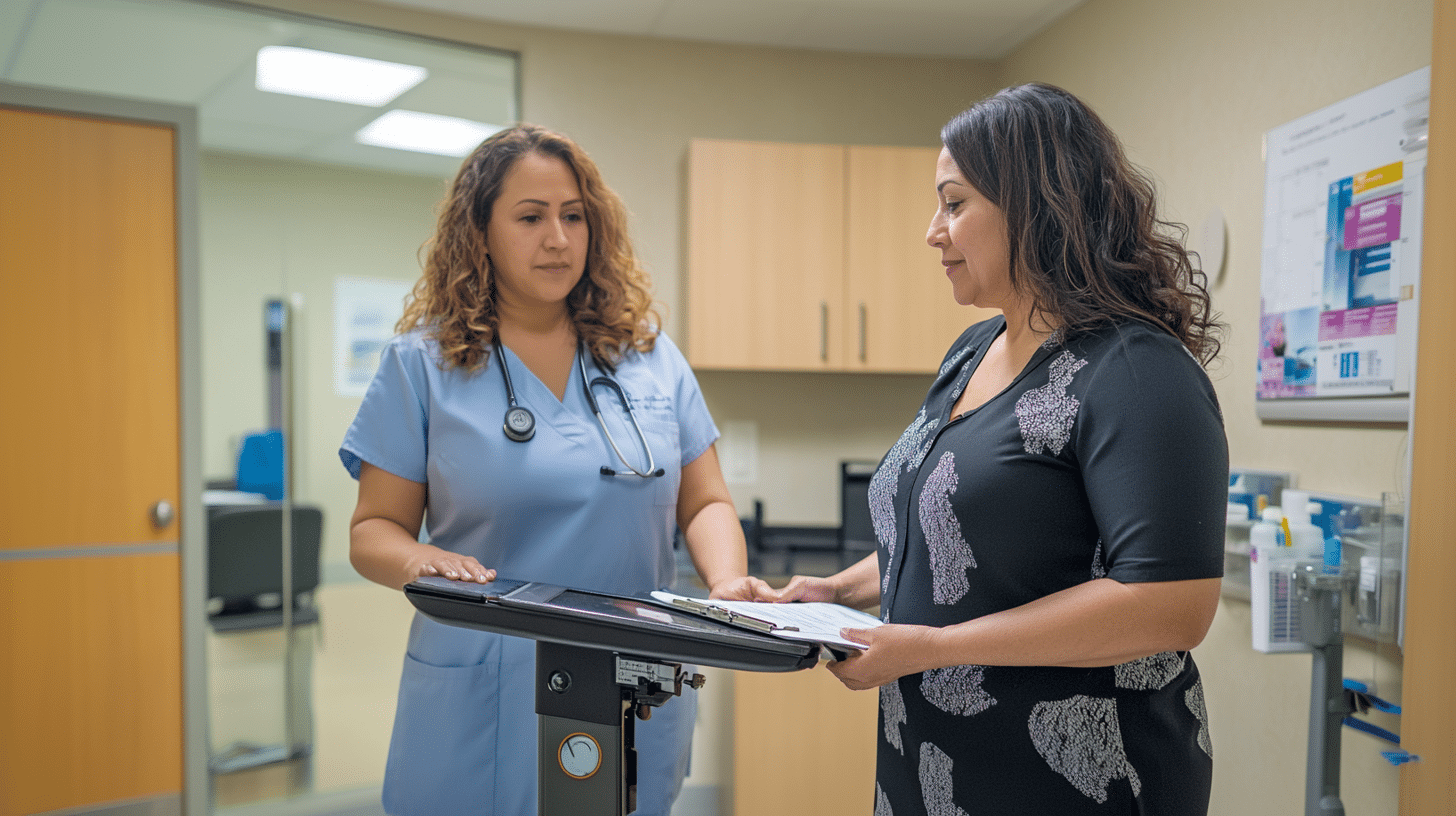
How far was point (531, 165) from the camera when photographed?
1436 millimetres

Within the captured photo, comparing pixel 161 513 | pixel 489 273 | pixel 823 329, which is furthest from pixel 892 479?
pixel 161 513

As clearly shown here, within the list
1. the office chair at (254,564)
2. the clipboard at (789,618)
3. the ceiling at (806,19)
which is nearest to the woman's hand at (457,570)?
the clipboard at (789,618)

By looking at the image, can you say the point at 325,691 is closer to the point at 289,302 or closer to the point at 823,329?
the point at 289,302

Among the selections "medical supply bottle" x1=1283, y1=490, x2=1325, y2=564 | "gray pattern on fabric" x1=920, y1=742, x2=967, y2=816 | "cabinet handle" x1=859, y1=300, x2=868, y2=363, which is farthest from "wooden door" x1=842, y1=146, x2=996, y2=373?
"gray pattern on fabric" x1=920, y1=742, x2=967, y2=816

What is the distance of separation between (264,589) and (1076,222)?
2665mm

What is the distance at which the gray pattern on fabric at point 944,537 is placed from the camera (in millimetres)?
984

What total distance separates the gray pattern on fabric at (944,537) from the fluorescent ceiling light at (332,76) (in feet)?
8.49

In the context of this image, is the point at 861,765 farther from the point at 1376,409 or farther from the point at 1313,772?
the point at 1376,409

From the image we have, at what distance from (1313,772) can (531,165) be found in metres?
1.68

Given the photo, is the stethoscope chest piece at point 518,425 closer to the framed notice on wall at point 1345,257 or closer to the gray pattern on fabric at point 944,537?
the gray pattern on fabric at point 944,537

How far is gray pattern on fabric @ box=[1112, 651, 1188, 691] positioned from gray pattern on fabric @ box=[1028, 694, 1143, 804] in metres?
0.02

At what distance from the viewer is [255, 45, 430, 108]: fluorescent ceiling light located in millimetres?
2834

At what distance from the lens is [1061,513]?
92cm

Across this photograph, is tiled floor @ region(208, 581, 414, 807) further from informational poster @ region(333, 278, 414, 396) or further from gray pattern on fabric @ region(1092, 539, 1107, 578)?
gray pattern on fabric @ region(1092, 539, 1107, 578)
